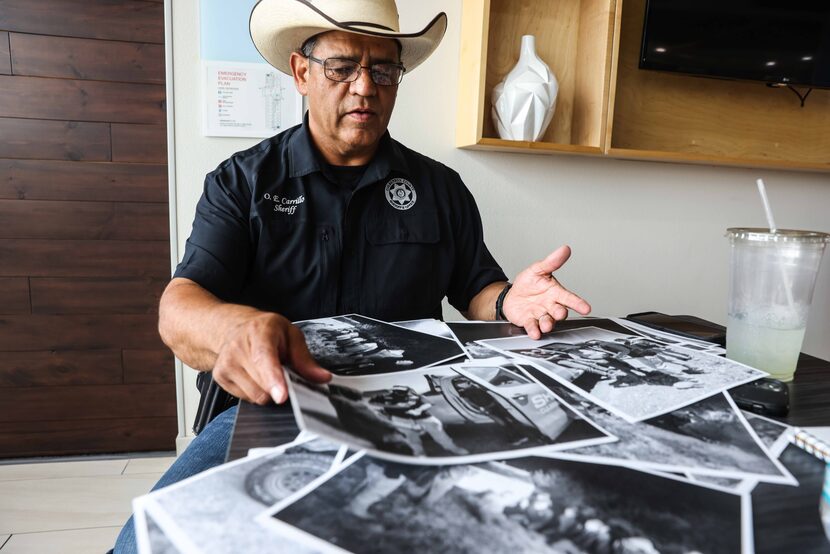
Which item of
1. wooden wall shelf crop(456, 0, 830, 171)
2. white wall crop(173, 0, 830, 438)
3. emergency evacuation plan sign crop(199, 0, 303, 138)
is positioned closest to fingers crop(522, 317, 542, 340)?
wooden wall shelf crop(456, 0, 830, 171)

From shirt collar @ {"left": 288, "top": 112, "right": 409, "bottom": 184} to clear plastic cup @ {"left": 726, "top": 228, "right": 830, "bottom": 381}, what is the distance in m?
0.72

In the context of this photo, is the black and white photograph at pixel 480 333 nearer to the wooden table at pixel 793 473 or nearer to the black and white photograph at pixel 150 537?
the wooden table at pixel 793 473

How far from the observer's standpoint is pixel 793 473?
0.46m

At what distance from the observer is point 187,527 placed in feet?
1.13

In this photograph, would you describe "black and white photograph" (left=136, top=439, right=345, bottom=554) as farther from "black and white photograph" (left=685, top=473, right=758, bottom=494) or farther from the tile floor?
the tile floor

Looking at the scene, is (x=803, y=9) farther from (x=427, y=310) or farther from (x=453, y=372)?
(x=453, y=372)

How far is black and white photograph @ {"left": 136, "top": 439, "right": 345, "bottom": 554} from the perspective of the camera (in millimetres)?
334

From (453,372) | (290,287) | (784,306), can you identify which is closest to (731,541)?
(453,372)

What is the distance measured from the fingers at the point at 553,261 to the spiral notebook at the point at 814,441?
17.5 inches

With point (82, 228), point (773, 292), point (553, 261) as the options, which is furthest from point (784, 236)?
point (82, 228)

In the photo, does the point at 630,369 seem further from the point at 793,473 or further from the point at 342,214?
the point at 342,214

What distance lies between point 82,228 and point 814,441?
1.85 metres

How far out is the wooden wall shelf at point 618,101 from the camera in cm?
167

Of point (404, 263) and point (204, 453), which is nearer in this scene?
point (204, 453)
